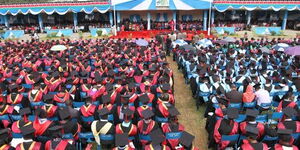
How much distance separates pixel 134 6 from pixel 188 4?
4.81 m

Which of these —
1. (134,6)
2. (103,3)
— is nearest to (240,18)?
(134,6)

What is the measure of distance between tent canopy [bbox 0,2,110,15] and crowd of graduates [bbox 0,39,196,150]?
44.0 feet

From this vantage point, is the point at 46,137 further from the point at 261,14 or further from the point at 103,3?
the point at 261,14

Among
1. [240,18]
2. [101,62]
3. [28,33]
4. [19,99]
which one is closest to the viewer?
[19,99]

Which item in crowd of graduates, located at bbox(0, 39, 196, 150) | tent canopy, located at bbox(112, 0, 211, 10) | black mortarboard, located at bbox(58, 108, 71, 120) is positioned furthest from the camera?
tent canopy, located at bbox(112, 0, 211, 10)

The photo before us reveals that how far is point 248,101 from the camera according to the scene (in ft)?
19.1

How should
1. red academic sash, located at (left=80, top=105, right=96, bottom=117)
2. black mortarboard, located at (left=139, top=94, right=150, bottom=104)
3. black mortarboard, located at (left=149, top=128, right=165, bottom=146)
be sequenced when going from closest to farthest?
1. black mortarboard, located at (left=149, top=128, right=165, bottom=146)
2. red academic sash, located at (left=80, top=105, right=96, bottom=117)
3. black mortarboard, located at (left=139, top=94, right=150, bottom=104)

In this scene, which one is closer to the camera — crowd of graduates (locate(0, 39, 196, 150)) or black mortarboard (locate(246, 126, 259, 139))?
black mortarboard (locate(246, 126, 259, 139))

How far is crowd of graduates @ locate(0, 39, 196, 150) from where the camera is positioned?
4.12 metres

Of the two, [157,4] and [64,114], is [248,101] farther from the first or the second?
[157,4]

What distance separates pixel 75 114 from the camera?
5125 millimetres

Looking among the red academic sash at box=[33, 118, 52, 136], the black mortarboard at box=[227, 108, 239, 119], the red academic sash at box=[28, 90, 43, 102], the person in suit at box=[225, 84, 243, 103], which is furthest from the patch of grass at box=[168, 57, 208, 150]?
the red academic sash at box=[28, 90, 43, 102]

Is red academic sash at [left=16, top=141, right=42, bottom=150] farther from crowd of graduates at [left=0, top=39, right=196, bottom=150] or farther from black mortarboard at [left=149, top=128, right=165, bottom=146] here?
black mortarboard at [left=149, top=128, right=165, bottom=146]

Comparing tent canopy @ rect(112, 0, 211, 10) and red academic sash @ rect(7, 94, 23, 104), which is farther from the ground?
tent canopy @ rect(112, 0, 211, 10)
